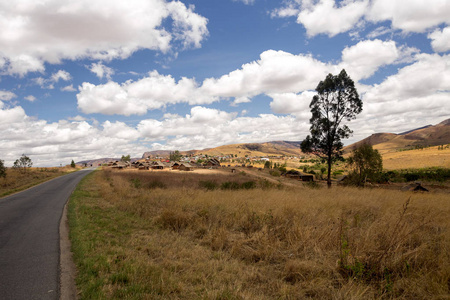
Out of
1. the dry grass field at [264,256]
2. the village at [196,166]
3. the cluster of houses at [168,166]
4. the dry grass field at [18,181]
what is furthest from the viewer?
the cluster of houses at [168,166]

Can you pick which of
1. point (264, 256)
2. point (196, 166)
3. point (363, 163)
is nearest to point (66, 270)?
point (264, 256)

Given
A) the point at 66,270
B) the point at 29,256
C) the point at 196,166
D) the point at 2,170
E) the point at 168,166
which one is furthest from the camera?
the point at 196,166

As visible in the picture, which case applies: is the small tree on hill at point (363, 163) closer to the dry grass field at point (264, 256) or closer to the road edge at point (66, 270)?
the dry grass field at point (264, 256)

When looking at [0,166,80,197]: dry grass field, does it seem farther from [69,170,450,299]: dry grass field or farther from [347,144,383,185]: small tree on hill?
[347,144,383,185]: small tree on hill

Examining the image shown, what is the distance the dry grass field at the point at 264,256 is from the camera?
13.1 feet

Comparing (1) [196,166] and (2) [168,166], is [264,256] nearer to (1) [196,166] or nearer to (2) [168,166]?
(1) [196,166]

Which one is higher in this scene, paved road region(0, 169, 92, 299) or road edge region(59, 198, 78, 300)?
paved road region(0, 169, 92, 299)

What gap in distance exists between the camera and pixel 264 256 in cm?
562

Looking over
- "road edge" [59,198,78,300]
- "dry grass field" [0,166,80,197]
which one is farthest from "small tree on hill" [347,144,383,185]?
"dry grass field" [0,166,80,197]

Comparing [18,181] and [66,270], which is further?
[18,181]

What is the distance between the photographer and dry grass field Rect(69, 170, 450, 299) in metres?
4.00

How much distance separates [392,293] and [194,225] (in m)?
5.97

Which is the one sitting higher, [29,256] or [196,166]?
[29,256]

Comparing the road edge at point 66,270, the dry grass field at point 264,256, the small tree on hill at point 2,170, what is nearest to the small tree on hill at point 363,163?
the dry grass field at point 264,256
